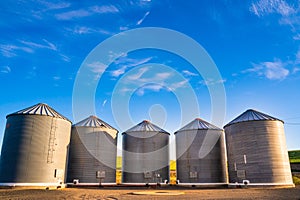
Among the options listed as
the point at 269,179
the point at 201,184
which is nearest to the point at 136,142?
the point at 201,184

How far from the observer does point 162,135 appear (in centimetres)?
4459

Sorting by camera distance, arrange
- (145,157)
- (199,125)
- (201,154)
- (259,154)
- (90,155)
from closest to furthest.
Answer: (259,154) < (90,155) < (201,154) < (145,157) < (199,125)

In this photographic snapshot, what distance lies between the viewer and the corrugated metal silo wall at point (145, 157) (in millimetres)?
40844

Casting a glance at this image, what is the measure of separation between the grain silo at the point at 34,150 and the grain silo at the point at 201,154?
61.4 ft

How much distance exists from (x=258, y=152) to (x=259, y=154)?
29 cm

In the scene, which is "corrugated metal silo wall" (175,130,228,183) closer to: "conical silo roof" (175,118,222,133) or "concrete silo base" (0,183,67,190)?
"conical silo roof" (175,118,222,133)

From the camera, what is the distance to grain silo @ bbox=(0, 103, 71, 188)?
30.3 metres

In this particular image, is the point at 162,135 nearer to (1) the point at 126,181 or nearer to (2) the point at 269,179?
(1) the point at 126,181

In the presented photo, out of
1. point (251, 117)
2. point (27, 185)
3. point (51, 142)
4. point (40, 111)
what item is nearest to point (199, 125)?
point (251, 117)

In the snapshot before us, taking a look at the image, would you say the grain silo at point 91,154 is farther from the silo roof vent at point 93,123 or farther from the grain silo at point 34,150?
the grain silo at point 34,150

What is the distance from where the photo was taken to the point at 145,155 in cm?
4188

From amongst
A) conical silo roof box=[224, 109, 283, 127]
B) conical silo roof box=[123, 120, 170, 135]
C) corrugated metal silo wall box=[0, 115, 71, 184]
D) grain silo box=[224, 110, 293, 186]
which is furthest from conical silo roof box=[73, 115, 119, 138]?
grain silo box=[224, 110, 293, 186]

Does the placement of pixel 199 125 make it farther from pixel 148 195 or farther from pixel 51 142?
pixel 51 142

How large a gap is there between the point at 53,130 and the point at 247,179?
27.3 m
